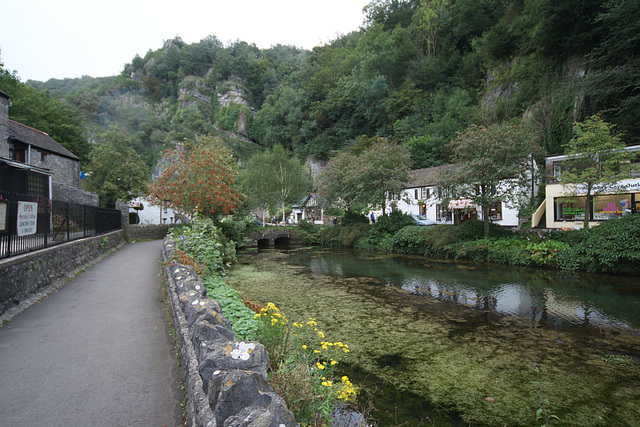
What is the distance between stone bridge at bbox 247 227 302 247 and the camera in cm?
3575

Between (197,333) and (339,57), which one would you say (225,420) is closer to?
(197,333)

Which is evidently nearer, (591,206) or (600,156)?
(600,156)

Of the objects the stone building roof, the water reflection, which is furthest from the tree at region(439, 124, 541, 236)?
the stone building roof

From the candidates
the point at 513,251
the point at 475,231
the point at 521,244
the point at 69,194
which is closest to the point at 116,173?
the point at 69,194

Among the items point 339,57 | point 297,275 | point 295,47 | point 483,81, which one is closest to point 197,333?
point 297,275

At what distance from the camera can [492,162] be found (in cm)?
1953

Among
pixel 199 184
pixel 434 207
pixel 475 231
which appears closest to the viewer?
pixel 199 184

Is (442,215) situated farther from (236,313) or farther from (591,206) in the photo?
(236,313)

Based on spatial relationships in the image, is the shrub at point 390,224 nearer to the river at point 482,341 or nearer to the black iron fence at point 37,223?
the river at point 482,341

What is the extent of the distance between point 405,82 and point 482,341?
52.0m

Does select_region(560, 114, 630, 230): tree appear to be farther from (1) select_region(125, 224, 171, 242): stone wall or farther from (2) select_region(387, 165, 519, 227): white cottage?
(1) select_region(125, 224, 171, 242): stone wall

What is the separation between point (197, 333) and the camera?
3.39 meters

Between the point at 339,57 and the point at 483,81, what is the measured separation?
38.7 meters

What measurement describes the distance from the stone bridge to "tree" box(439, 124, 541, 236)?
20.2 meters
